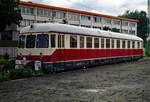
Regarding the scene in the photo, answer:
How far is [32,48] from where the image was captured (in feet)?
47.5

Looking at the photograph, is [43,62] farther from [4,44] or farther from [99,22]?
[99,22]

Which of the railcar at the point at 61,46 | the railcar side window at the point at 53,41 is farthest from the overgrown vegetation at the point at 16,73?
the railcar side window at the point at 53,41

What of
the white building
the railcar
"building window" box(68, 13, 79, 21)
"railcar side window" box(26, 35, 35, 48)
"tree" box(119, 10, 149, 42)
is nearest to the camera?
the railcar

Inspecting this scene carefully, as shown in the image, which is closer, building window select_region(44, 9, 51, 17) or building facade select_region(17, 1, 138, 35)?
building facade select_region(17, 1, 138, 35)

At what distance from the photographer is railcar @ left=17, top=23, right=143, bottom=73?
14125 millimetres

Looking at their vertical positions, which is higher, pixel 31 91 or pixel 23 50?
pixel 23 50

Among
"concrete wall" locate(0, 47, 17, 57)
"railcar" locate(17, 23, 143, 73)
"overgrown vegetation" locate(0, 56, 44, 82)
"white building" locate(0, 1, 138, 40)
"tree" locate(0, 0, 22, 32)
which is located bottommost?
"overgrown vegetation" locate(0, 56, 44, 82)

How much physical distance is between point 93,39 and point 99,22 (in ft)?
149

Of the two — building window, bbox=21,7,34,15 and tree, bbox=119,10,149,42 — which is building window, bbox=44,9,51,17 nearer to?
building window, bbox=21,7,34,15

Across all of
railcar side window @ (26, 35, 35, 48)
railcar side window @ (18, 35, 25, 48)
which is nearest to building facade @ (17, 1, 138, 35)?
railcar side window @ (18, 35, 25, 48)

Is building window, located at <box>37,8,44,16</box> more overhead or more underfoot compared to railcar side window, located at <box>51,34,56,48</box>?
more overhead

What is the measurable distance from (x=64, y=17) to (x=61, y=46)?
129ft

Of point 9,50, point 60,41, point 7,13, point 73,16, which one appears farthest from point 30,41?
point 73,16

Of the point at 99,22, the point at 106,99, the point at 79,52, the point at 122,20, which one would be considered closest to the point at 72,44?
the point at 79,52
